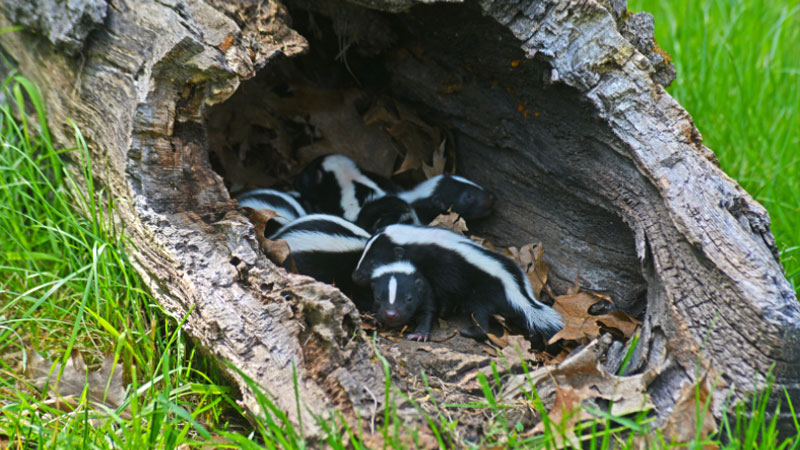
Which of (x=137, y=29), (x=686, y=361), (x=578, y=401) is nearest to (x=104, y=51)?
(x=137, y=29)

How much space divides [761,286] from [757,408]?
407mm

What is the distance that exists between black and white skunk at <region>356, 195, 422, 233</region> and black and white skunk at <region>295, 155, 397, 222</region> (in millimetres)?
86

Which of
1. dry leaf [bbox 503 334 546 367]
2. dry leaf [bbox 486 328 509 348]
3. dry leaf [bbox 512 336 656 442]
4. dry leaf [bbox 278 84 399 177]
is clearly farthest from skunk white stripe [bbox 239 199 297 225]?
dry leaf [bbox 512 336 656 442]

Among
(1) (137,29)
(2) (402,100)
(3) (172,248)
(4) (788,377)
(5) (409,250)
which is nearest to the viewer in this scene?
(4) (788,377)

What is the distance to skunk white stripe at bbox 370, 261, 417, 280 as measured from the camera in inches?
143

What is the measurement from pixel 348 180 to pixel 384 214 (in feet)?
1.20

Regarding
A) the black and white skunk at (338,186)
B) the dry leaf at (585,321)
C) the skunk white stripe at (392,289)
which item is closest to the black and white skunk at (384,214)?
the black and white skunk at (338,186)

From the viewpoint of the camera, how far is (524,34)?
116 inches

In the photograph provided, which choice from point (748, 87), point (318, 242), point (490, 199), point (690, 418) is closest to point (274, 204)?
point (318, 242)

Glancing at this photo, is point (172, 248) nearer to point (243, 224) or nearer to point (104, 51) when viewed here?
point (243, 224)

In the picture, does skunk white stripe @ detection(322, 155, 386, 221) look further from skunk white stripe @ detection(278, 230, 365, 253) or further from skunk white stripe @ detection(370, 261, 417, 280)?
skunk white stripe @ detection(370, 261, 417, 280)

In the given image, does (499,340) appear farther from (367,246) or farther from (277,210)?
(277,210)

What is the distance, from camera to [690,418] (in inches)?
92.7

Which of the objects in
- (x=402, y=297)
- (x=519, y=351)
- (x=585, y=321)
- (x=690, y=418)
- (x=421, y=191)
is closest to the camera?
(x=690, y=418)
